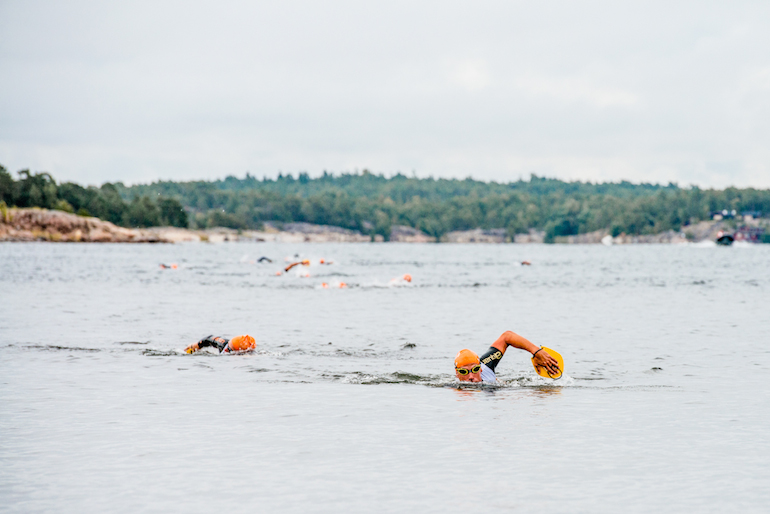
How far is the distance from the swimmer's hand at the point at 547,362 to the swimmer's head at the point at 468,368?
139 cm

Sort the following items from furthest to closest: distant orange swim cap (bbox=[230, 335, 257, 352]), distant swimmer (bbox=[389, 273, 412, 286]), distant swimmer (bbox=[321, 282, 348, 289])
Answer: distant swimmer (bbox=[389, 273, 412, 286]) → distant swimmer (bbox=[321, 282, 348, 289]) → distant orange swim cap (bbox=[230, 335, 257, 352])

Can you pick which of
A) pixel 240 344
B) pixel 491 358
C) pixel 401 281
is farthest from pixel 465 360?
pixel 401 281

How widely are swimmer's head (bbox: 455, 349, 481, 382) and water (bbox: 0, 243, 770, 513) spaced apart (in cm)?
33

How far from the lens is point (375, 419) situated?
15.4 metres

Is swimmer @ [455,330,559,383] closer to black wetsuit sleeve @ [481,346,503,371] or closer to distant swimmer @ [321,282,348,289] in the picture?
black wetsuit sleeve @ [481,346,503,371]

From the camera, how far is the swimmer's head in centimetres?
1902

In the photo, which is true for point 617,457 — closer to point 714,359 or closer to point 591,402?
point 591,402

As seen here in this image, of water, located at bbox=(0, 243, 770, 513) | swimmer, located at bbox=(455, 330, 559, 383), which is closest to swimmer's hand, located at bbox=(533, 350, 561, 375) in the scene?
swimmer, located at bbox=(455, 330, 559, 383)

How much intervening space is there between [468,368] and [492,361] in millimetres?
575

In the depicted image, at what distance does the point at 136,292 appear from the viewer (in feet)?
171

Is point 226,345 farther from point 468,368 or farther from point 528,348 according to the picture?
point 528,348

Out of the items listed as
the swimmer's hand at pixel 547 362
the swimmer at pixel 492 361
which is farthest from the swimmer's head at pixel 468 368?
the swimmer's hand at pixel 547 362

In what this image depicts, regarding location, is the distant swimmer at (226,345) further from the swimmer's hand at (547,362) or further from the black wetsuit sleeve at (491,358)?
the swimmer's hand at (547,362)

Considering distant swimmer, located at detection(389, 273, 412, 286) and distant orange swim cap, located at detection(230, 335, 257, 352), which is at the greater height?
distant orange swim cap, located at detection(230, 335, 257, 352)
